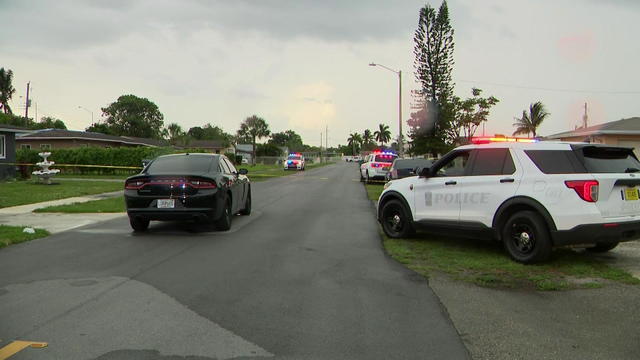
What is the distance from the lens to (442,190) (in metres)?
8.38

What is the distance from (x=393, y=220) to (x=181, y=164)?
4394 mm

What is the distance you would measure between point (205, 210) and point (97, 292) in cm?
397

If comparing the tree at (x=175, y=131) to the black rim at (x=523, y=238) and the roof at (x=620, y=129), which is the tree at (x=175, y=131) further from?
the black rim at (x=523, y=238)

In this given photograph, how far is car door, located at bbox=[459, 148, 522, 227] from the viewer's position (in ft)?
24.1

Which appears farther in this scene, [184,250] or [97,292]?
[184,250]

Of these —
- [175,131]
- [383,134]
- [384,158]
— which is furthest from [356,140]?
[384,158]

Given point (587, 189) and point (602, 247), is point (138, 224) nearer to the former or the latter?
point (587, 189)

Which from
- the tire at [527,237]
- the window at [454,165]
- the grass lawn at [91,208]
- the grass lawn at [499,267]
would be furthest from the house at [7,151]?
the tire at [527,237]

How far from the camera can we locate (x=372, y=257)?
7.76m

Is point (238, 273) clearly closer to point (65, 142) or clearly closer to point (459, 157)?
point (459, 157)

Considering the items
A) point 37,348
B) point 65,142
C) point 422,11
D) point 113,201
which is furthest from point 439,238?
point 65,142

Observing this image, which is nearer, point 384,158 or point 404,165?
point 404,165

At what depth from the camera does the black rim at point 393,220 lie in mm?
9383

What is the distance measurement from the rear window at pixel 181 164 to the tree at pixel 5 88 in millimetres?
84948
